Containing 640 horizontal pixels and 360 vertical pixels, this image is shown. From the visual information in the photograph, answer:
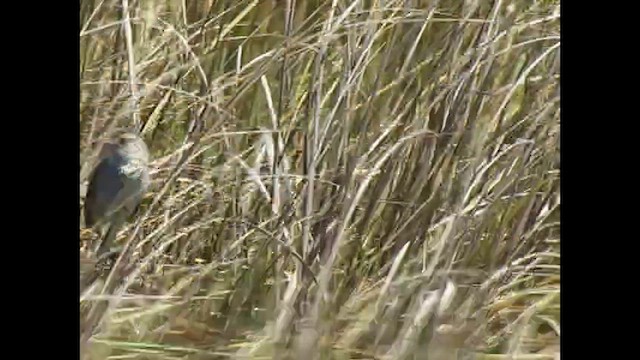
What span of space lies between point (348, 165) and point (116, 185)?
0.48 meters

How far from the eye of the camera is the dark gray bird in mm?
3824

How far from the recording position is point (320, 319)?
12.5 feet

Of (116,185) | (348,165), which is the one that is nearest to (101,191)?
(116,185)

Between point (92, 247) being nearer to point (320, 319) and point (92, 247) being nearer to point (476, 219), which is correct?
point (320, 319)

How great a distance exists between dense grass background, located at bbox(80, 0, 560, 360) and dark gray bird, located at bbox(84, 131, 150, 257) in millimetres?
28

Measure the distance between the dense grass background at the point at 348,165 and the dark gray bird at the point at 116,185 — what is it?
28mm

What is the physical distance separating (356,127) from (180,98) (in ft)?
1.19

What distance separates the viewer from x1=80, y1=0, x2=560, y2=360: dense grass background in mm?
3816

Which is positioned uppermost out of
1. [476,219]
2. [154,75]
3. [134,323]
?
[154,75]

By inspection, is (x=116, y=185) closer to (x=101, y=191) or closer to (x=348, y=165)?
(x=101, y=191)

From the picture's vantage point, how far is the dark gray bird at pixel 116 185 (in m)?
3.82

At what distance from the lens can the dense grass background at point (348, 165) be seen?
3816 mm

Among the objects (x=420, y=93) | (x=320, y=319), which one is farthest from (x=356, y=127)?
Result: (x=320, y=319)

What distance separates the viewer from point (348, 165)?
150 inches
